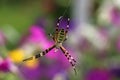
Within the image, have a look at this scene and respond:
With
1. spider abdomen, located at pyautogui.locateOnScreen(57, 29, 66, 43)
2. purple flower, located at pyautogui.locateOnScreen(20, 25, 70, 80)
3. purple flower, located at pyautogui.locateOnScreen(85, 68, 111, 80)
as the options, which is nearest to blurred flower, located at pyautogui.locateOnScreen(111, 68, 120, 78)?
purple flower, located at pyautogui.locateOnScreen(85, 68, 111, 80)

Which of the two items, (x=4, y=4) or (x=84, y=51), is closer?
(x=84, y=51)

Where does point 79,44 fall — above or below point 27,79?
above

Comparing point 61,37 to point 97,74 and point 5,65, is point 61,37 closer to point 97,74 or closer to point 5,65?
point 5,65

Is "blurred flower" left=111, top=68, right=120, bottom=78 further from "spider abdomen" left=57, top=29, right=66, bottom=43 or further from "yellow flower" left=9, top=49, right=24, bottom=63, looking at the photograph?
"spider abdomen" left=57, top=29, right=66, bottom=43

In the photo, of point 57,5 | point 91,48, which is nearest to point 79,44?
point 91,48

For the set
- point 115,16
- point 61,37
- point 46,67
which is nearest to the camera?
point 61,37

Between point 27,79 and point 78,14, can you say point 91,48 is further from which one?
point 78,14

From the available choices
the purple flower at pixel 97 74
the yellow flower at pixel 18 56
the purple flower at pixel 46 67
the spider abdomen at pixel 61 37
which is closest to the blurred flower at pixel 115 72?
the purple flower at pixel 97 74

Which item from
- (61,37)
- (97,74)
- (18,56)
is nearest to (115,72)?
(97,74)

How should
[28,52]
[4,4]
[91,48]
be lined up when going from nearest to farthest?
1. [28,52]
2. [91,48]
3. [4,4]
